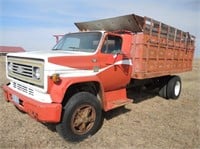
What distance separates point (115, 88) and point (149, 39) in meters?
1.83

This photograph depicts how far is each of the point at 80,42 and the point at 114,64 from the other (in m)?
1.00

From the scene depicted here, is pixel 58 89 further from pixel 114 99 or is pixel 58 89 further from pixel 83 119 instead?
pixel 114 99

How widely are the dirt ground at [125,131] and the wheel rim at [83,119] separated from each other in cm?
26

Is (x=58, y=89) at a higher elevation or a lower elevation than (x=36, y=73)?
lower

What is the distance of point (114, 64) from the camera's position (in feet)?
18.2

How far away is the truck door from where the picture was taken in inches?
208

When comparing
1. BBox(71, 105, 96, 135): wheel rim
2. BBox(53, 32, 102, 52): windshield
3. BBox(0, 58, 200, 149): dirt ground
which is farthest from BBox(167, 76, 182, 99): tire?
BBox(71, 105, 96, 135): wheel rim

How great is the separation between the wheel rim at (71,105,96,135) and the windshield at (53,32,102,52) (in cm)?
137

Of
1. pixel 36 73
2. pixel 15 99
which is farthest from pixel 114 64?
pixel 15 99

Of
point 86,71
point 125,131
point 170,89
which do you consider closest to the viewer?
point 86,71

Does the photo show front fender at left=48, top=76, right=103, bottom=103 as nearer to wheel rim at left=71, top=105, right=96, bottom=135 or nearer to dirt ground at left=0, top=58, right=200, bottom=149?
wheel rim at left=71, top=105, right=96, bottom=135

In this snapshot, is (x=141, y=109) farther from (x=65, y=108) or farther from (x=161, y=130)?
(x=65, y=108)

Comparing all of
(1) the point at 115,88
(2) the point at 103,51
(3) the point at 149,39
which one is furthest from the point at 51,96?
(3) the point at 149,39

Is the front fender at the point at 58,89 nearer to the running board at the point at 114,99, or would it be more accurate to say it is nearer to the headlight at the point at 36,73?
the headlight at the point at 36,73
